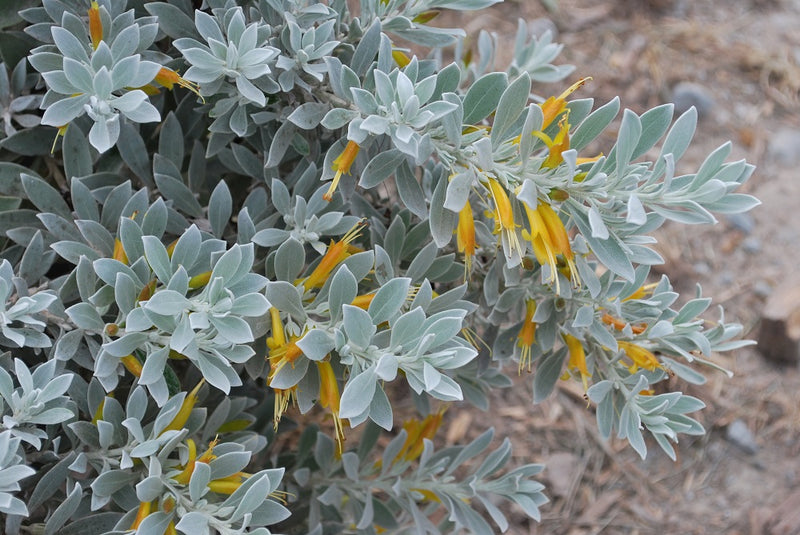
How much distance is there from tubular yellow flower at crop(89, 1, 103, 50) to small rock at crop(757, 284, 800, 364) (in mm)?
2367

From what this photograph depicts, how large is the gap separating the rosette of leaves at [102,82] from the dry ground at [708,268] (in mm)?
1742

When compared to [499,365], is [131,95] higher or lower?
higher

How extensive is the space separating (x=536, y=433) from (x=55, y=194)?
1831 millimetres

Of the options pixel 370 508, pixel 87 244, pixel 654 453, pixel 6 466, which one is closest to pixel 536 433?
pixel 654 453

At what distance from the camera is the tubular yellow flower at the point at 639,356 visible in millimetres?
1579

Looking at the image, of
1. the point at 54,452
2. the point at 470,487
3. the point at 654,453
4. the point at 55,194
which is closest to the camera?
the point at 54,452

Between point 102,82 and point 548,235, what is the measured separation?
0.75 metres

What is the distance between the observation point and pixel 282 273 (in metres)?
1.49

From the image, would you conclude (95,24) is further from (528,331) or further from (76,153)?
(528,331)

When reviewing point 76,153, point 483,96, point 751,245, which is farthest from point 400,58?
point 751,245

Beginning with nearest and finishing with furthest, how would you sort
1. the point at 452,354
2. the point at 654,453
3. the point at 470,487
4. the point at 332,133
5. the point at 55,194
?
the point at 452,354 → the point at 55,194 → the point at 332,133 → the point at 470,487 → the point at 654,453

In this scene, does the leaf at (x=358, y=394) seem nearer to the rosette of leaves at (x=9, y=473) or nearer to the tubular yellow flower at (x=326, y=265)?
the tubular yellow flower at (x=326, y=265)

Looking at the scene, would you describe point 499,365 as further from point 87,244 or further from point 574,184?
point 87,244

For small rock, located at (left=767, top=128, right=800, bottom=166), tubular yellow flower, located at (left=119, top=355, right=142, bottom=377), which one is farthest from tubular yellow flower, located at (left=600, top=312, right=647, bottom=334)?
small rock, located at (left=767, top=128, right=800, bottom=166)
